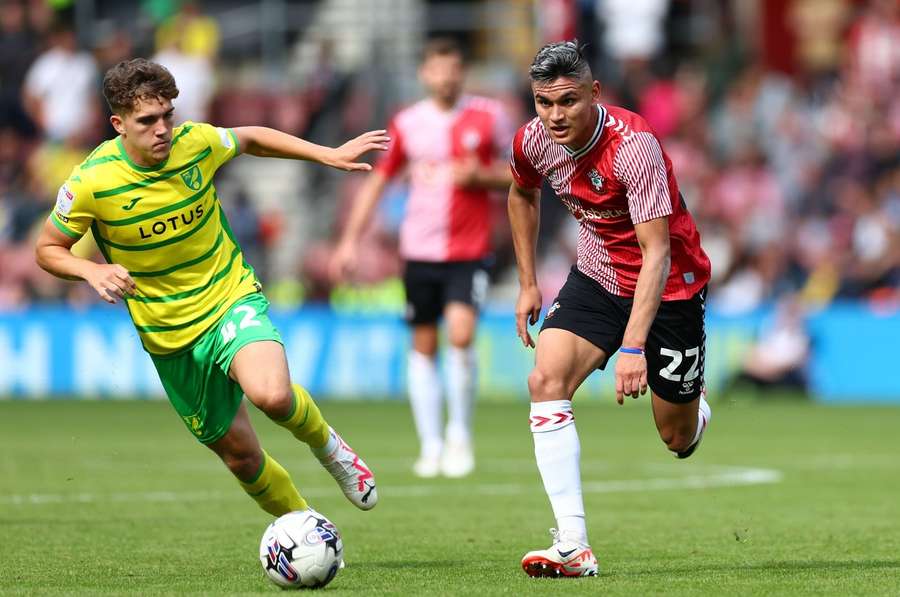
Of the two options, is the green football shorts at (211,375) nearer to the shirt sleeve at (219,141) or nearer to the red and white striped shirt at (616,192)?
the shirt sleeve at (219,141)

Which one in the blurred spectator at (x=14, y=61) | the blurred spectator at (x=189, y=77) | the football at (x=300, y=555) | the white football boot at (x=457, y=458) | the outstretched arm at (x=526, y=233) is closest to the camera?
the football at (x=300, y=555)

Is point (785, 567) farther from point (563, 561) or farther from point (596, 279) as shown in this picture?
point (596, 279)

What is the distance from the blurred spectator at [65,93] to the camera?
2330 cm

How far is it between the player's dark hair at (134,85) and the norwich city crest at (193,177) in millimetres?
364

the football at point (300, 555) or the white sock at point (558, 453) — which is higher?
the white sock at point (558, 453)

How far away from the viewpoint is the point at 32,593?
6.53 metres

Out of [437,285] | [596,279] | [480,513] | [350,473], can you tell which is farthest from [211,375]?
[437,285]

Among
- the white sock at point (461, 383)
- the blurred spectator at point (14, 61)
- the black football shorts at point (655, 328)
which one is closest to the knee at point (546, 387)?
the black football shorts at point (655, 328)

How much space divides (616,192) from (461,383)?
17.3ft

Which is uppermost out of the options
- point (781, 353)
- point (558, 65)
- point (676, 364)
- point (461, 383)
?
point (558, 65)

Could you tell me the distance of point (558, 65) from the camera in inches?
275

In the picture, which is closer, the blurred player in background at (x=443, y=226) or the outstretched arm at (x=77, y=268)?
the outstretched arm at (x=77, y=268)

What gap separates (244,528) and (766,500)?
3248mm

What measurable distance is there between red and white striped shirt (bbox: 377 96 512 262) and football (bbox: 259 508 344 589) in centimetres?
585
